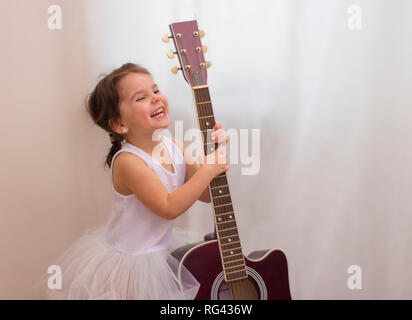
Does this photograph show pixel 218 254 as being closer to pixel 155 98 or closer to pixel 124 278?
pixel 124 278

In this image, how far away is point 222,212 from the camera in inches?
46.8

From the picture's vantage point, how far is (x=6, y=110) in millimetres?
1470

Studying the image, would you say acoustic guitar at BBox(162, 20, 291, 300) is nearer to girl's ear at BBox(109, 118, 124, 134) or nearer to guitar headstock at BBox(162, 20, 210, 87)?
guitar headstock at BBox(162, 20, 210, 87)

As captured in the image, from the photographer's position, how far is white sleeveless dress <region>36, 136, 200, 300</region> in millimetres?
1192

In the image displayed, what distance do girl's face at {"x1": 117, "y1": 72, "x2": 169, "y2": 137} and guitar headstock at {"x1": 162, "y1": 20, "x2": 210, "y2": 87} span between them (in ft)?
0.29

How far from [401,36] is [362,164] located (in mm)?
421

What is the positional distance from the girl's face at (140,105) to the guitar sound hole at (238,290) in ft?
1.40

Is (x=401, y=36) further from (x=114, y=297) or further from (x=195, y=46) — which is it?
(x=114, y=297)

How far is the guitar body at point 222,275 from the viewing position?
1.16 m

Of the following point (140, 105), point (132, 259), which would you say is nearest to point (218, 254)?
A: point (132, 259)

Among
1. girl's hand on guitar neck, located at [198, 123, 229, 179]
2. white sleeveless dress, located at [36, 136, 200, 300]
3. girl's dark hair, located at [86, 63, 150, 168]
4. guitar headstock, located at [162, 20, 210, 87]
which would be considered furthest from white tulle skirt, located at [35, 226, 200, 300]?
guitar headstock, located at [162, 20, 210, 87]

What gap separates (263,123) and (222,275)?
22.0 inches

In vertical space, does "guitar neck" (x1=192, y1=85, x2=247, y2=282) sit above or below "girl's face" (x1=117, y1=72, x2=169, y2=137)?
below
